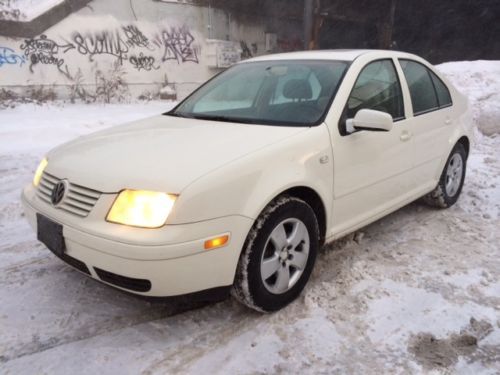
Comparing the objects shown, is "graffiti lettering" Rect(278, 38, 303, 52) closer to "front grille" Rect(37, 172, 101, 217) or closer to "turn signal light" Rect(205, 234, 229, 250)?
"front grille" Rect(37, 172, 101, 217)

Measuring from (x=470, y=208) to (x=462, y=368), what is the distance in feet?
8.62

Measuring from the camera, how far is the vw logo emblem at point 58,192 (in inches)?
98.7

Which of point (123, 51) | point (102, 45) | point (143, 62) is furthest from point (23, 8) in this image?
point (143, 62)

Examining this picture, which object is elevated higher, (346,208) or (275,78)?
(275,78)

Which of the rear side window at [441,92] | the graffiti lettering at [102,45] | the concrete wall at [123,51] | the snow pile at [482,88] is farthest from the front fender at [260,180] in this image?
the graffiti lettering at [102,45]

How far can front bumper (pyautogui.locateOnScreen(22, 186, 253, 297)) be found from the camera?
7.13ft

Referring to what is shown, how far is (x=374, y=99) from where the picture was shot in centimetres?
337

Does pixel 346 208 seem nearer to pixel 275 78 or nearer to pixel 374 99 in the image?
pixel 374 99

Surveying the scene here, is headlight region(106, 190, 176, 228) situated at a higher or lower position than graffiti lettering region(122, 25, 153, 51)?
lower

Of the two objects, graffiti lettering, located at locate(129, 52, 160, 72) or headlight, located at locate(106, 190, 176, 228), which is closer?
headlight, located at locate(106, 190, 176, 228)

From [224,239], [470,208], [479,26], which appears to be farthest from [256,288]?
[479,26]

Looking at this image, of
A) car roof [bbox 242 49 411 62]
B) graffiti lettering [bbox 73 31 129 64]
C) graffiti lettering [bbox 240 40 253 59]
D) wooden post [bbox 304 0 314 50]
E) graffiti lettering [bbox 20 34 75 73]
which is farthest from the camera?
graffiti lettering [bbox 240 40 253 59]

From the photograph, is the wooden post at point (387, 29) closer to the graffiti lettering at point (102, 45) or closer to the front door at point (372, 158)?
the graffiti lettering at point (102, 45)

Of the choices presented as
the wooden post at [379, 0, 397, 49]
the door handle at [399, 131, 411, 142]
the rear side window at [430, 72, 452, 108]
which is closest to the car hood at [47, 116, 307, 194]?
the door handle at [399, 131, 411, 142]
